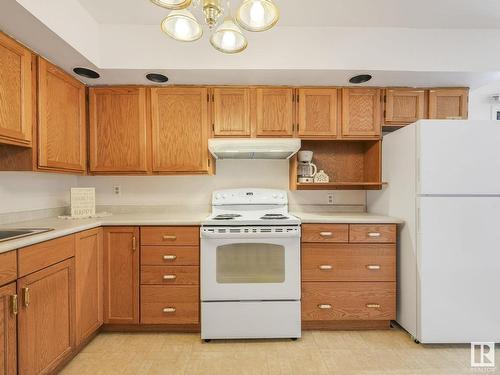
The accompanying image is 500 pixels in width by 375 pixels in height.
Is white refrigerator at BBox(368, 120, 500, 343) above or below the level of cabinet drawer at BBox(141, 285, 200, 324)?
above

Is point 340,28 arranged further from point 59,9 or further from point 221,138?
point 59,9

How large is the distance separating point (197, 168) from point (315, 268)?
136cm

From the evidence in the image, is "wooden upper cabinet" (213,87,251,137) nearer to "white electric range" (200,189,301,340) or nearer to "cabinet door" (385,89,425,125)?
"white electric range" (200,189,301,340)

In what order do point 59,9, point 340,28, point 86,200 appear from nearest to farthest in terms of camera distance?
point 59,9 → point 340,28 → point 86,200

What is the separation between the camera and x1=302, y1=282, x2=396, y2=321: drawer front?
7.40 ft

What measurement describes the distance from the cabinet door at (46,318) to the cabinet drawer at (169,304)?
0.51 meters

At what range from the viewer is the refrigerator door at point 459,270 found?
6.59 feet

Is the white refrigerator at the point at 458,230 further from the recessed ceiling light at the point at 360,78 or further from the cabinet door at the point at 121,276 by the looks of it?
the cabinet door at the point at 121,276

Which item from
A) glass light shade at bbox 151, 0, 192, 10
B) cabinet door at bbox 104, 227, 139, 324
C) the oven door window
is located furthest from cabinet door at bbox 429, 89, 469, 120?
cabinet door at bbox 104, 227, 139, 324

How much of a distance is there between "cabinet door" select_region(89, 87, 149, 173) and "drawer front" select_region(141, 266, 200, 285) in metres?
0.95

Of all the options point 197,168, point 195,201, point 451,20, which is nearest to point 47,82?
point 197,168

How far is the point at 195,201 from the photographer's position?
9.45 feet

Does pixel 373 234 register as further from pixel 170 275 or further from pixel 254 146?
pixel 170 275

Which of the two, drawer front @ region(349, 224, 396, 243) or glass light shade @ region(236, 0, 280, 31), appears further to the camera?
drawer front @ region(349, 224, 396, 243)
